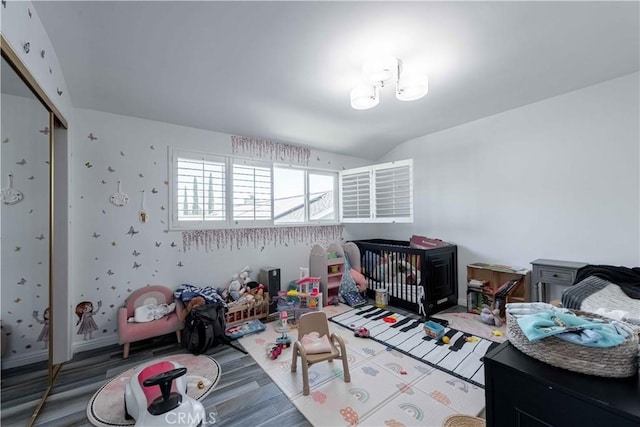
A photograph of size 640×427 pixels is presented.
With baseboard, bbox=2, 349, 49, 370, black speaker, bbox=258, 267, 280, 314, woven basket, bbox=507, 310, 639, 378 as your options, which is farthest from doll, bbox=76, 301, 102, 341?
woven basket, bbox=507, 310, 639, 378

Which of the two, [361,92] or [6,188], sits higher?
[361,92]

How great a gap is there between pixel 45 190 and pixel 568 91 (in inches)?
190

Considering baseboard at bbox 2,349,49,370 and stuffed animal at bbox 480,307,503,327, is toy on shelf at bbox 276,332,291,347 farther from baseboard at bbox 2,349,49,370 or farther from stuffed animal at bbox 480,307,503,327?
stuffed animal at bbox 480,307,503,327

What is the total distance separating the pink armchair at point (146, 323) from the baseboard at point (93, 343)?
11.0 inches

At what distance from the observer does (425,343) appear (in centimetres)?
247

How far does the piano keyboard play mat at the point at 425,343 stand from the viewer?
207 cm

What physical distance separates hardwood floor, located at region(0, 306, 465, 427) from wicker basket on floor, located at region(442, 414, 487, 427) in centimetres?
86

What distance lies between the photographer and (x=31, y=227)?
1906mm

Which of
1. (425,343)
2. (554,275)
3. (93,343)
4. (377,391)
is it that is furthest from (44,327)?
(554,275)

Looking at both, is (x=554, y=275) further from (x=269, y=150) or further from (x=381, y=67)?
(x=269, y=150)

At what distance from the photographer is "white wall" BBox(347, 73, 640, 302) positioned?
7.82 ft

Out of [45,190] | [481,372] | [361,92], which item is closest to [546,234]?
[481,372]

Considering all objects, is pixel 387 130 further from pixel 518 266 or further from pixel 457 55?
pixel 518 266

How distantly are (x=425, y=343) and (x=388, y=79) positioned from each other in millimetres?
2397
